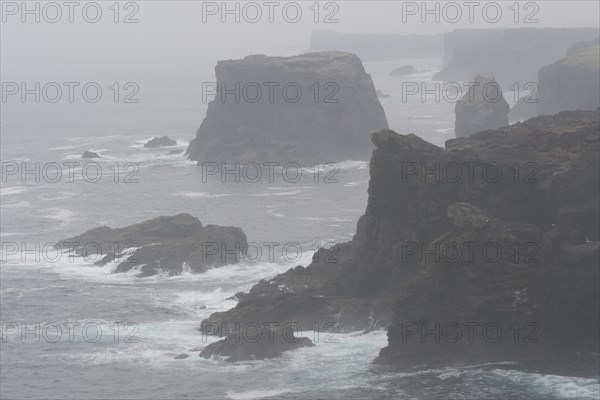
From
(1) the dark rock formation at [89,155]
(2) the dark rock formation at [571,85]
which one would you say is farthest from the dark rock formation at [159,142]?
(2) the dark rock formation at [571,85]

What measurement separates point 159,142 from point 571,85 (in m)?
61.1

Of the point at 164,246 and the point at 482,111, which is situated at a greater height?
the point at 482,111

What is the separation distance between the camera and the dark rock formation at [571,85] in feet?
565

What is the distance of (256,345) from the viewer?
77562 millimetres

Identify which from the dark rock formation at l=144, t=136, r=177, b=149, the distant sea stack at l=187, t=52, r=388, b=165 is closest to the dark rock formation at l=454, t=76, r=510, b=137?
the distant sea stack at l=187, t=52, r=388, b=165

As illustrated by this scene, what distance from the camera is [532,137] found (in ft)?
277

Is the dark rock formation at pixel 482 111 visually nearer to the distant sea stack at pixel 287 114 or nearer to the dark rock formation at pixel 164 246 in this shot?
the distant sea stack at pixel 287 114

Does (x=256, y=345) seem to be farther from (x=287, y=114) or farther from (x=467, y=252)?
(x=287, y=114)

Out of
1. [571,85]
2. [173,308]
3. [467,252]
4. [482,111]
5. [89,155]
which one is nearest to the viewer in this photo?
[467,252]

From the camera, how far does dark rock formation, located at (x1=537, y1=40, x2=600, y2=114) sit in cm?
17216

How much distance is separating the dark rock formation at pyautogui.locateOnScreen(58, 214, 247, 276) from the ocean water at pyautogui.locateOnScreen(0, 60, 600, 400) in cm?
Result: 150

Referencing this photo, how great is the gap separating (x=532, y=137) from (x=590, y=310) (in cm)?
1652

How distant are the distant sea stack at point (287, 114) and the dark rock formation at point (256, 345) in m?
82.7

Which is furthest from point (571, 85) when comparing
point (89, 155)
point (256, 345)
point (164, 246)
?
point (256, 345)
